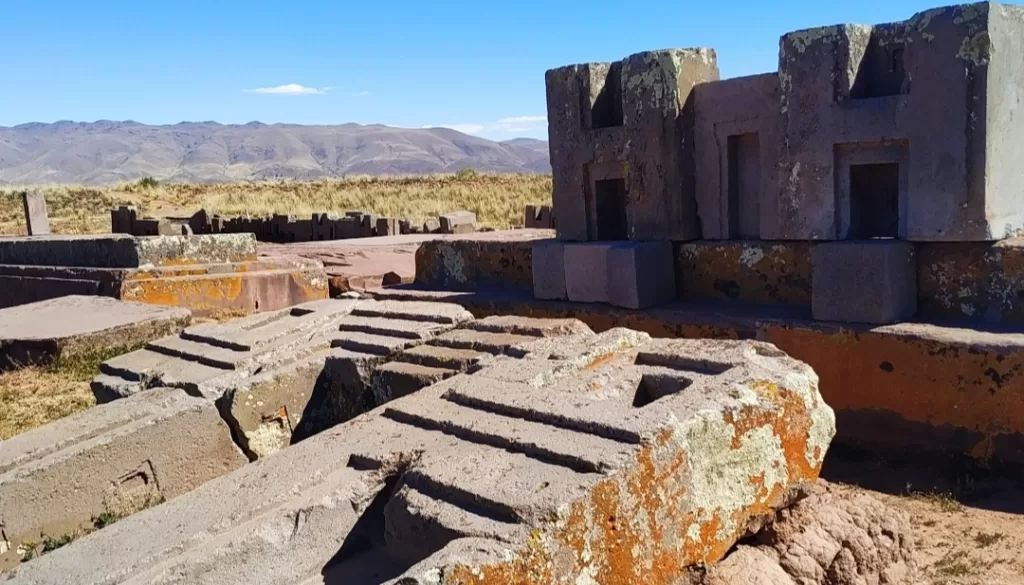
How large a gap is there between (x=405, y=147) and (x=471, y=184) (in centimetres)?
12798

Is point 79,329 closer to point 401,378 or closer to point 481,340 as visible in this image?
point 401,378

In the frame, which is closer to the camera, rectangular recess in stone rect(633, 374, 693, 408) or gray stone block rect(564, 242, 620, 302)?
rectangular recess in stone rect(633, 374, 693, 408)

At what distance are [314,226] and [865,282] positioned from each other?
13.2 metres

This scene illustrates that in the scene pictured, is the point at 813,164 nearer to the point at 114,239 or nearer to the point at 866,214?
the point at 866,214

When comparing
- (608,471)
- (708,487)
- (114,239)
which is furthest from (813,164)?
(114,239)

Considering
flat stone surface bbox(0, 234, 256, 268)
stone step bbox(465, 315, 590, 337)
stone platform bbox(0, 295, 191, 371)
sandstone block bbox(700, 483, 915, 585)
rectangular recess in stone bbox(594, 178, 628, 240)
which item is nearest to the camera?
sandstone block bbox(700, 483, 915, 585)

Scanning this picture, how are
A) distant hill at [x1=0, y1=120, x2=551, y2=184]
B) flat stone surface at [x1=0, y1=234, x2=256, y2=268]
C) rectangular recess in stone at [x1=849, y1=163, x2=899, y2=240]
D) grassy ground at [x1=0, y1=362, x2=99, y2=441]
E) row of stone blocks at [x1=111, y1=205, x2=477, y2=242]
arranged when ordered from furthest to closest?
distant hill at [x1=0, y1=120, x2=551, y2=184] < row of stone blocks at [x1=111, y1=205, x2=477, y2=242] < flat stone surface at [x1=0, y1=234, x2=256, y2=268] < grassy ground at [x1=0, y1=362, x2=99, y2=441] < rectangular recess in stone at [x1=849, y1=163, x2=899, y2=240]

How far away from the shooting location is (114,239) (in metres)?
8.41

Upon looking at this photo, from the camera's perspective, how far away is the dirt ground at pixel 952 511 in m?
3.32

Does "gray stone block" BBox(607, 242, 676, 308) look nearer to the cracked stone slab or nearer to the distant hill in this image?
the cracked stone slab

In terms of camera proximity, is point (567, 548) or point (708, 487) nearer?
point (567, 548)

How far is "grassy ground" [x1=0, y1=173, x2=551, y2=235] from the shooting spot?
25.5 meters

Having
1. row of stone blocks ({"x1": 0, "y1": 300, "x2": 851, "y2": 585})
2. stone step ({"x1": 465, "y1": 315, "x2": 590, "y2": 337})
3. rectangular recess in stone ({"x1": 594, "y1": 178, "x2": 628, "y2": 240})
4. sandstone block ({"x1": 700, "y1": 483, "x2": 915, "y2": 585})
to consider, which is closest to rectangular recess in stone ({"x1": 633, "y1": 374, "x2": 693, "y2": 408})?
row of stone blocks ({"x1": 0, "y1": 300, "x2": 851, "y2": 585})

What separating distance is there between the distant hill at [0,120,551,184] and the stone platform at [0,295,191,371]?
118 m
